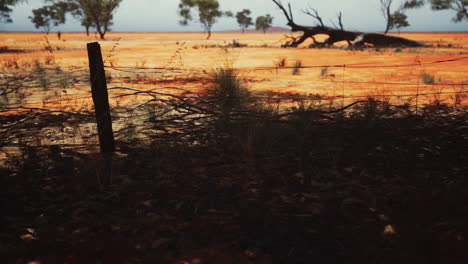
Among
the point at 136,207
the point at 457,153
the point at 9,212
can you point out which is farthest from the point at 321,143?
the point at 9,212

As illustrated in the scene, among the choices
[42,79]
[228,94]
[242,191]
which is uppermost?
[42,79]

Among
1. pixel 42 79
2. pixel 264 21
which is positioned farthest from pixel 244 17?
pixel 42 79

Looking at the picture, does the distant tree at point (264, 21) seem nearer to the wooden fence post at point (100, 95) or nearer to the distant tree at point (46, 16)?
the distant tree at point (46, 16)

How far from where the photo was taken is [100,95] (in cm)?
386

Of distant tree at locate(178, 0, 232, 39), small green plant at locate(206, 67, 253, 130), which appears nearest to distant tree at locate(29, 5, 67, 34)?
distant tree at locate(178, 0, 232, 39)

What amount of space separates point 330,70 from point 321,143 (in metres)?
8.10

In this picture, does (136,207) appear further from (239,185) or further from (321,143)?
(321,143)

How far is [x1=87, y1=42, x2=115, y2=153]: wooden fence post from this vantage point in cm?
377

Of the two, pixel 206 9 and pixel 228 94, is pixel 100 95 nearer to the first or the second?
pixel 228 94

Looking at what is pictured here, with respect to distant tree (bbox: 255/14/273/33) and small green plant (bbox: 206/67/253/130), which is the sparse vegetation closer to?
small green plant (bbox: 206/67/253/130)

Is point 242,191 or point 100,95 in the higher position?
point 100,95

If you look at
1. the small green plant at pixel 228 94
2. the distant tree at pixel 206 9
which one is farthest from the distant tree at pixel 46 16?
the small green plant at pixel 228 94

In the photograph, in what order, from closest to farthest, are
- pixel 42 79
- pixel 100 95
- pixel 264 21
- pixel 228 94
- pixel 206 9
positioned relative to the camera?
pixel 100 95, pixel 228 94, pixel 42 79, pixel 206 9, pixel 264 21

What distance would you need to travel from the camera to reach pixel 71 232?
2604 mm
